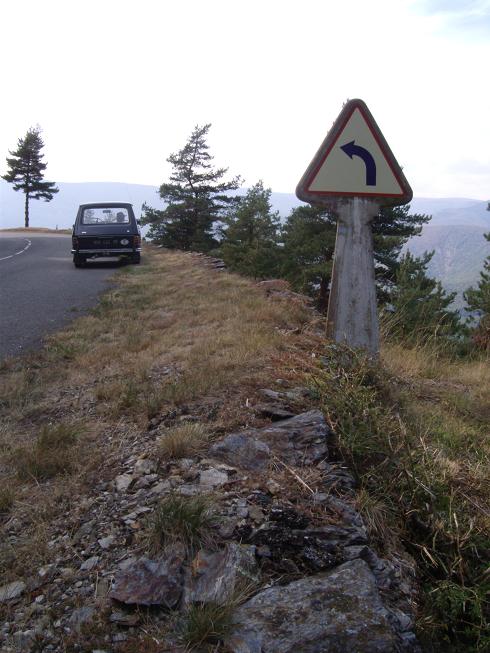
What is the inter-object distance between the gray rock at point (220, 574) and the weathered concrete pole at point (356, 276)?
2.34 meters

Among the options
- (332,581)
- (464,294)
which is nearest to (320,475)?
(332,581)

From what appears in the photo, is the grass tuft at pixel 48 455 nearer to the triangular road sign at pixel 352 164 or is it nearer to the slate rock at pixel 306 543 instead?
the slate rock at pixel 306 543

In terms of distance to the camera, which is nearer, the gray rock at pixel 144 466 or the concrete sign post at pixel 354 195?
the gray rock at pixel 144 466

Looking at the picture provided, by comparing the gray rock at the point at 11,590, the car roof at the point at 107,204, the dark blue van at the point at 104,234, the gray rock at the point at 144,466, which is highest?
the car roof at the point at 107,204

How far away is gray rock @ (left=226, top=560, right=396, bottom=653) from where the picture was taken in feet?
5.88

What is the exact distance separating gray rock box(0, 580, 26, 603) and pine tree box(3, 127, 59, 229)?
172ft

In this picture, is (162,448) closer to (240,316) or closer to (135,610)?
(135,610)

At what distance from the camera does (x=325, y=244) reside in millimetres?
25875

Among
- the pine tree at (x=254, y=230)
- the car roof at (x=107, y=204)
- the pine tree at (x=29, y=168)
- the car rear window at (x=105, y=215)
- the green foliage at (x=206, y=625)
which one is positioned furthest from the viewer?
the pine tree at (x=29, y=168)

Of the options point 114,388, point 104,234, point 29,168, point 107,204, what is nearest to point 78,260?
point 104,234

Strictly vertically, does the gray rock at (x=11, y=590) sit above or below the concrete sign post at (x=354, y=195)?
below

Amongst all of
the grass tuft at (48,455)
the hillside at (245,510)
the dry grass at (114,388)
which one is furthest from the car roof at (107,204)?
the grass tuft at (48,455)

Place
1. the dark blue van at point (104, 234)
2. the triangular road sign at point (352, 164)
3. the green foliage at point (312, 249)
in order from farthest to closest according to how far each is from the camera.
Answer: the green foliage at point (312, 249), the dark blue van at point (104, 234), the triangular road sign at point (352, 164)

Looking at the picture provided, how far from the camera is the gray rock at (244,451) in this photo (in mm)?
2758
